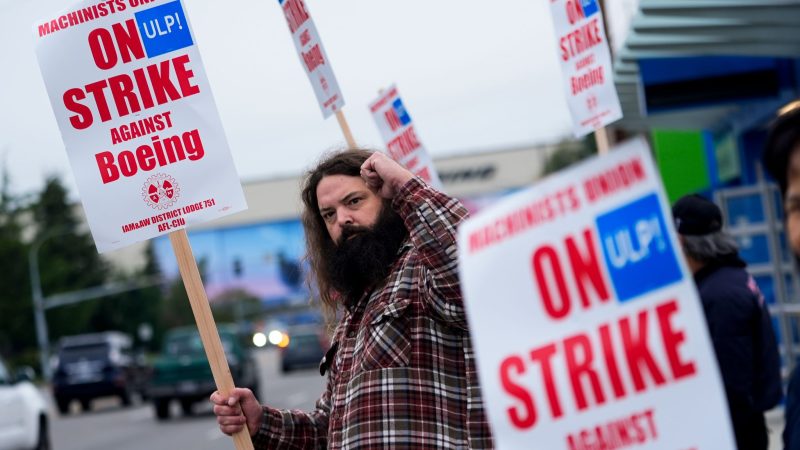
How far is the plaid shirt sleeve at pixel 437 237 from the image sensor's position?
131 inches

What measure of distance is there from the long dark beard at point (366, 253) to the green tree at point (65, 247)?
212ft

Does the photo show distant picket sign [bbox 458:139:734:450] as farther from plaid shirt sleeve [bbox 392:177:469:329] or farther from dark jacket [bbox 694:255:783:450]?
dark jacket [bbox 694:255:783:450]

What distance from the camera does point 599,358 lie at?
2.01m

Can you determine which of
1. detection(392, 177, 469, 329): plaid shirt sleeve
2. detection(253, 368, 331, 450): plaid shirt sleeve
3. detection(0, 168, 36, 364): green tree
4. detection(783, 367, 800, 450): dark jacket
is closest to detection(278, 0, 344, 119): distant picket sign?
detection(253, 368, 331, 450): plaid shirt sleeve

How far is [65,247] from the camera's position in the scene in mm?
76250

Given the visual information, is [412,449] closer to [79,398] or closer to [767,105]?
[767,105]

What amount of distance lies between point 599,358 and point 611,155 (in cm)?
31

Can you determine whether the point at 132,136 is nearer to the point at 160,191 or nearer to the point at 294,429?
the point at 160,191

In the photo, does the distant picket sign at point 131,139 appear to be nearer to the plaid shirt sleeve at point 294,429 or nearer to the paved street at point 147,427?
the plaid shirt sleeve at point 294,429

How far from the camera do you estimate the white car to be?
49.8 feet

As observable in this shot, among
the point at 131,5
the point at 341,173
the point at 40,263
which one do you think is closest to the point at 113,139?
the point at 131,5

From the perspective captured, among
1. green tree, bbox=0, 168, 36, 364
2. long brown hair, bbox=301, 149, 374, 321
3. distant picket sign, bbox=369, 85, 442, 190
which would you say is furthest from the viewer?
green tree, bbox=0, 168, 36, 364

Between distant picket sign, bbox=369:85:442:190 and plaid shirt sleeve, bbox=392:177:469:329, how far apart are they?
4.53 m

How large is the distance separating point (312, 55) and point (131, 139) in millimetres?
2994
